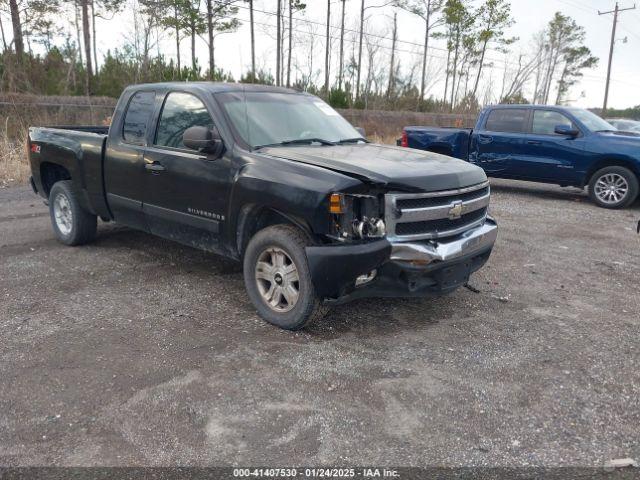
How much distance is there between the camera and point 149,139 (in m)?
5.03

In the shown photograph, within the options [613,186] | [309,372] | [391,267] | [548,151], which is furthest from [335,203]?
[613,186]

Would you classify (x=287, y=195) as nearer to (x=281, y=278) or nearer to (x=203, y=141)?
(x=281, y=278)

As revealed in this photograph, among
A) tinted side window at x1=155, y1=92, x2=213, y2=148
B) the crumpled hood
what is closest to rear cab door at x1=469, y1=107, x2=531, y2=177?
the crumpled hood

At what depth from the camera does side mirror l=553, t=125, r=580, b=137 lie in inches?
370

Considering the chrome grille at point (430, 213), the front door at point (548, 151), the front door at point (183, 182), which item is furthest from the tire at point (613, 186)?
the front door at point (183, 182)

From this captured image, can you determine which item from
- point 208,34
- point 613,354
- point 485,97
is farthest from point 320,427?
point 485,97

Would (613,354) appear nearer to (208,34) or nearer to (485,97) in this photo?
(208,34)

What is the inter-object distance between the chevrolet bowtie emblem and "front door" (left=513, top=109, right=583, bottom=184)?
6.67 meters

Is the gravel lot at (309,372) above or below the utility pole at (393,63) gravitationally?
below

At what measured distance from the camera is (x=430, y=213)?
12.4 ft

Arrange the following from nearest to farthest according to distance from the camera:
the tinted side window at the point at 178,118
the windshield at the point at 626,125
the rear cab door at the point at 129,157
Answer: the tinted side window at the point at 178,118 < the rear cab door at the point at 129,157 < the windshield at the point at 626,125

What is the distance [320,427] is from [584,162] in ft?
27.8

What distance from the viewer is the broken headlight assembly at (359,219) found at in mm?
3619

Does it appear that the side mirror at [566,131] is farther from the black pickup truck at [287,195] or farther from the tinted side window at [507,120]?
the black pickup truck at [287,195]
